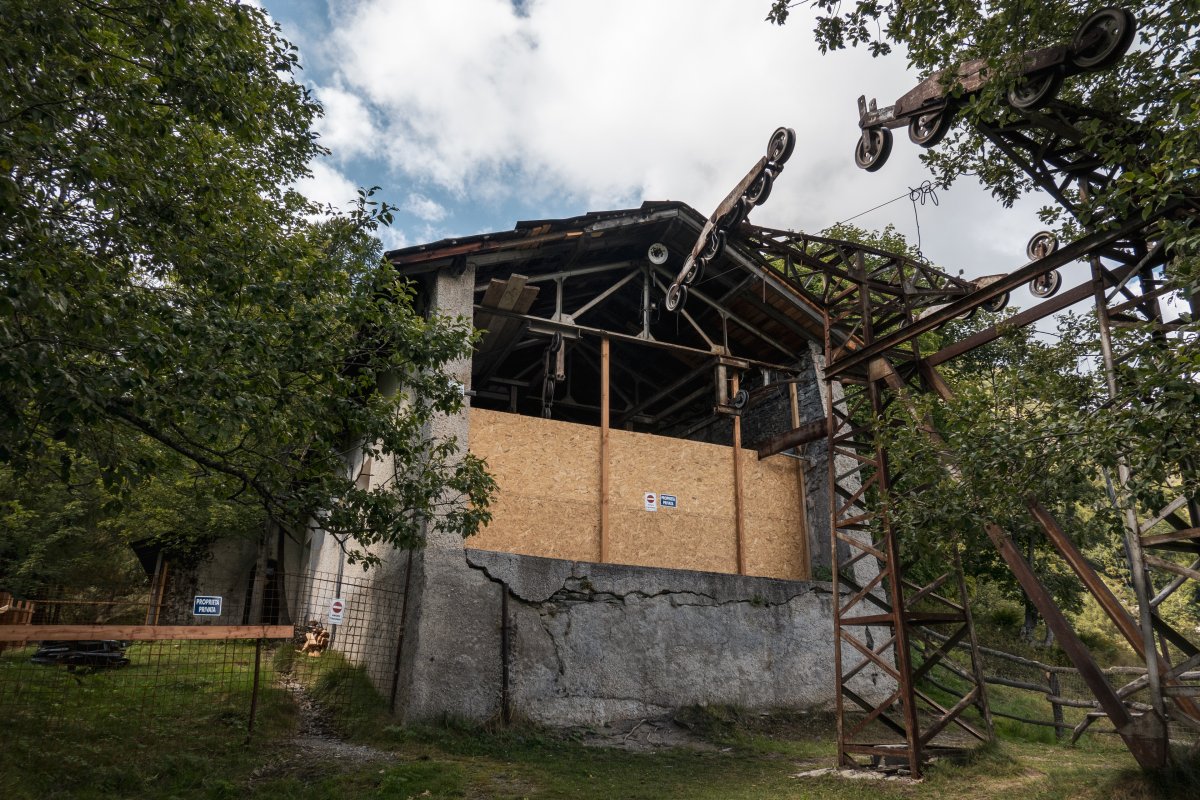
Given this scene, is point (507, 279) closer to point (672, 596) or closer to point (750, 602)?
point (672, 596)

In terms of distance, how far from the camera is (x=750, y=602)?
39.0ft

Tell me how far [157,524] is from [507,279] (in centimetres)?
1175

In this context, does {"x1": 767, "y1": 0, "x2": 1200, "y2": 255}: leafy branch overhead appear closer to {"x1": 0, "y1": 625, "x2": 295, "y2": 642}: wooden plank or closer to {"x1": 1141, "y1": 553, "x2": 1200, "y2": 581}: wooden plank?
{"x1": 1141, "y1": 553, "x2": 1200, "y2": 581}: wooden plank

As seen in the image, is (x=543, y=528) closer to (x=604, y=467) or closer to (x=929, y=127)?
(x=604, y=467)

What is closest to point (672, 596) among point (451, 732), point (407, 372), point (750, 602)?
point (750, 602)

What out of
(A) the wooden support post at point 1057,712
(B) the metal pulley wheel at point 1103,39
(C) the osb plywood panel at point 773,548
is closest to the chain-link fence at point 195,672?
(C) the osb plywood panel at point 773,548

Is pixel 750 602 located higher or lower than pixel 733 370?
lower

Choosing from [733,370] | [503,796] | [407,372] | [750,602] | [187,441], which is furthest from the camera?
[733,370]

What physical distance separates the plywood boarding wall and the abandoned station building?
0.03 m

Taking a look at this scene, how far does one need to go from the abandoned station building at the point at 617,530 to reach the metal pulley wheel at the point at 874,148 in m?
2.58

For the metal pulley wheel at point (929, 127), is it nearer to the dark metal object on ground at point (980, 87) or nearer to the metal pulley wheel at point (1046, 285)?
the dark metal object on ground at point (980, 87)

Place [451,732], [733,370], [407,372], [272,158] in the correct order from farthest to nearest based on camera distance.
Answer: [733,370] < [272,158] < [451,732] < [407,372]

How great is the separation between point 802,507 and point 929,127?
285 inches

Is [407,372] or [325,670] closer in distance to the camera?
[407,372]
